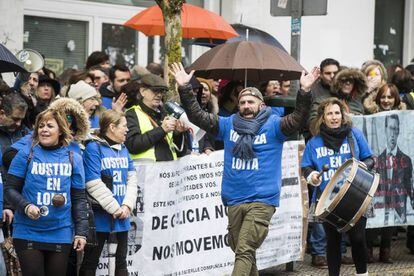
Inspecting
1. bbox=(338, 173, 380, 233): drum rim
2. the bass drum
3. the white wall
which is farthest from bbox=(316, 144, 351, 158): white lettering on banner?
the white wall

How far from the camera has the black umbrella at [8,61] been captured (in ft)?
26.3

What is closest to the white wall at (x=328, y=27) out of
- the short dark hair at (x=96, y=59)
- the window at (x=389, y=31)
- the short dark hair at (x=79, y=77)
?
the window at (x=389, y=31)

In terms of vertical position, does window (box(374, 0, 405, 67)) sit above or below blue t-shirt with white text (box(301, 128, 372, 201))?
above

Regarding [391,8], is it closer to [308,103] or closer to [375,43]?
[375,43]

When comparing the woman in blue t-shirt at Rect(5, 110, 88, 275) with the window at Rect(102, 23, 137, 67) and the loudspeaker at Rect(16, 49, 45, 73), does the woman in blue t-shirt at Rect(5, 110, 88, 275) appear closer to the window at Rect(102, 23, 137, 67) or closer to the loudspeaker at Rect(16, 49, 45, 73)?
the loudspeaker at Rect(16, 49, 45, 73)

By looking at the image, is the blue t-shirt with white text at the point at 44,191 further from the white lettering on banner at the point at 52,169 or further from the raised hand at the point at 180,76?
the raised hand at the point at 180,76

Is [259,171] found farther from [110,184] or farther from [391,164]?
[391,164]

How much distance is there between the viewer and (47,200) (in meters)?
7.18

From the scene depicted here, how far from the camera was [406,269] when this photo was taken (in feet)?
35.0

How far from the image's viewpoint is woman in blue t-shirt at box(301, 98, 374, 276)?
9.21 m

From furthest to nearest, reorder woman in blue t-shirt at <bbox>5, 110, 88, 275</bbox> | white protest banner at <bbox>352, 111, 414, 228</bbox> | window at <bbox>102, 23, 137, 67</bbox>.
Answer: window at <bbox>102, 23, 137, 67</bbox>
white protest banner at <bbox>352, 111, 414, 228</bbox>
woman in blue t-shirt at <bbox>5, 110, 88, 275</bbox>

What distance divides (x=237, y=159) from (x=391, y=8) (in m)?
10.7

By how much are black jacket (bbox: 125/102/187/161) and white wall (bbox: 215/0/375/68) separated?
6.27 metres

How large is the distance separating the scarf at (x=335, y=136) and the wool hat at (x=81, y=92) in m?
2.33
